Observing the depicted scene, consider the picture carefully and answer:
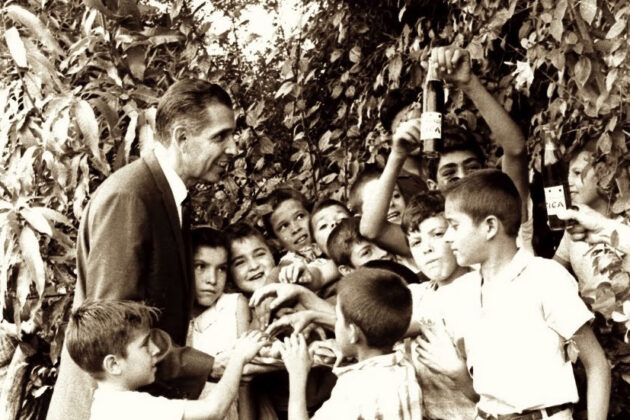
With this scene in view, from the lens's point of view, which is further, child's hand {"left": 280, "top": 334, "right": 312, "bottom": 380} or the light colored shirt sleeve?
child's hand {"left": 280, "top": 334, "right": 312, "bottom": 380}

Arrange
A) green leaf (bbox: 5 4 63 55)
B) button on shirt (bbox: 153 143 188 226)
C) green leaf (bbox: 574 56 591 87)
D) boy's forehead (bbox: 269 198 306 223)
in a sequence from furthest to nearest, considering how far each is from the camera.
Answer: boy's forehead (bbox: 269 198 306 223) < green leaf (bbox: 5 4 63 55) < green leaf (bbox: 574 56 591 87) < button on shirt (bbox: 153 143 188 226)

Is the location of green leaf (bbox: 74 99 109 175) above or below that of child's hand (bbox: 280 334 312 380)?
above

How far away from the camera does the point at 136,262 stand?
106 inches

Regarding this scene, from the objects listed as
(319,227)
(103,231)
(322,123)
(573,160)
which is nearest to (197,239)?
(319,227)

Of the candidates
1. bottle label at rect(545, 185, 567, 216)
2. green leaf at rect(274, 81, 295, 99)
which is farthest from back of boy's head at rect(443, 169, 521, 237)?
green leaf at rect(274, 81, 295, 99)

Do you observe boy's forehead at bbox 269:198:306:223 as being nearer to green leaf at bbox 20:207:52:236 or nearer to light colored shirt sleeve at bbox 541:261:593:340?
green leaf at bbox 20:207:52:236

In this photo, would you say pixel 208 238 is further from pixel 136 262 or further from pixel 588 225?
pixel 588 225

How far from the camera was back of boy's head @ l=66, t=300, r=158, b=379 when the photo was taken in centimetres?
267

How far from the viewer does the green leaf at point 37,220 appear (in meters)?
3.16

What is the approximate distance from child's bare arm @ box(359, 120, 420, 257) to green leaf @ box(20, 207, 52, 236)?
3.71 feet

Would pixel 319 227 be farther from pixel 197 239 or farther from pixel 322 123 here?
pixel 322 123

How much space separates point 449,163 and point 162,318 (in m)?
1.54

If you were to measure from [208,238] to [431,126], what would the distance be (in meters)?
1.14

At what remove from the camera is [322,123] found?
5.73m
